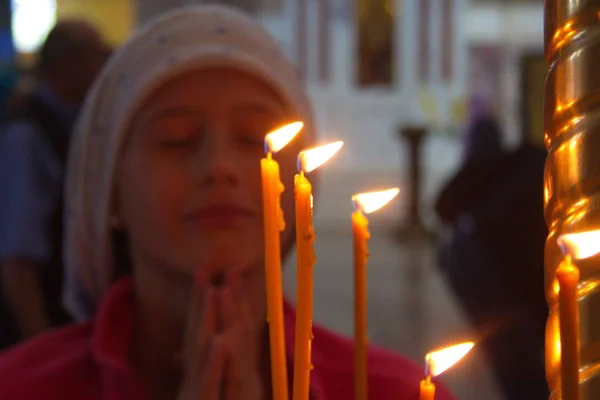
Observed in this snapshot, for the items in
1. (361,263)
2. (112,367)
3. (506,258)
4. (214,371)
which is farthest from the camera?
(506,258)

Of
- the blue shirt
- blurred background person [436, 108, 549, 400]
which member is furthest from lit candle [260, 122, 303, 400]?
the blue shirt

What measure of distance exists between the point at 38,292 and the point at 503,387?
96 centimetres

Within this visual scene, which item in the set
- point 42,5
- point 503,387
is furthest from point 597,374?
point 42,5

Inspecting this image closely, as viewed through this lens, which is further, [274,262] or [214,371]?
[214,371]

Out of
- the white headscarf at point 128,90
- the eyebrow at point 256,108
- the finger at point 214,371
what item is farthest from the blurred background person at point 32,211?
the finger at point 214,371

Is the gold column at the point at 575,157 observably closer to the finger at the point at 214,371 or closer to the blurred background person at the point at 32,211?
the finger at the point at 214,371

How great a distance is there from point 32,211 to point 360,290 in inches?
49.8

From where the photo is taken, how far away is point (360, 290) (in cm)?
40

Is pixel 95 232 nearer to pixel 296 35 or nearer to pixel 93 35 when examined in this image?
pixel 93 35

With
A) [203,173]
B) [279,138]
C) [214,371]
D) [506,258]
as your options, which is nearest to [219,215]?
[203,173]

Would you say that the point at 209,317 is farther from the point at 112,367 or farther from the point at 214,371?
the point at 112,367

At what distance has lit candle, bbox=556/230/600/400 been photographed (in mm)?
276

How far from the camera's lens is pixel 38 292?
155cm

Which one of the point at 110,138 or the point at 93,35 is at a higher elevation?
the point at 93,35
